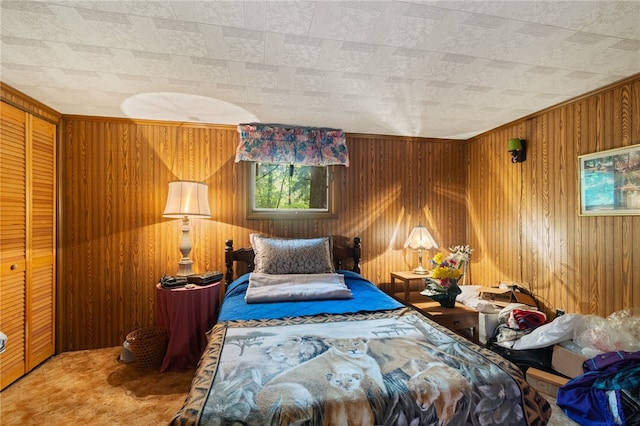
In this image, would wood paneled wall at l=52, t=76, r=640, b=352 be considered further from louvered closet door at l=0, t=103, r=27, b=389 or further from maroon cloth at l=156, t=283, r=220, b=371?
maroon cloth at l=156, t=283, r=220, b=371

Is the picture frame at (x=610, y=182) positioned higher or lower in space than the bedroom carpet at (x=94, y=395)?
higher

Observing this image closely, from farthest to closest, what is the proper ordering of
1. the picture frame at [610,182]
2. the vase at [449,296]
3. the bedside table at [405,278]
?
the bedside table at [405,278]
the vase at [449,296]
the picture frame at [610,182]

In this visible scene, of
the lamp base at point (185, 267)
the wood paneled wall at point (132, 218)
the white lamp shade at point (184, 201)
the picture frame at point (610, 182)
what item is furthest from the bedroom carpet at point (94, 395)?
the picture frame at point (610, 182)

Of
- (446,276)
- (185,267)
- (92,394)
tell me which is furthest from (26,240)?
(446,276)

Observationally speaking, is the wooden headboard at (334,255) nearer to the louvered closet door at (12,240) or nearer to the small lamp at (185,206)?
the small lamp at (185,206)

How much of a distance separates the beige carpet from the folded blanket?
893mm

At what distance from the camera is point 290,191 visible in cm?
349

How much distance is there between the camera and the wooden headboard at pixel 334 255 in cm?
315

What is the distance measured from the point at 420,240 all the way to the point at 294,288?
1.75 m

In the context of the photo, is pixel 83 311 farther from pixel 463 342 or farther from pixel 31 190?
pixel 463 342

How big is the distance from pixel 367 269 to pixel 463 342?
2.03 m

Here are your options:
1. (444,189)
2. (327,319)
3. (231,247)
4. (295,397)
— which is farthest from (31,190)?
(444,189)

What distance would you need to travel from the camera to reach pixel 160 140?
10.4 ft

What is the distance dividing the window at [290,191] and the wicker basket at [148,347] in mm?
1392
